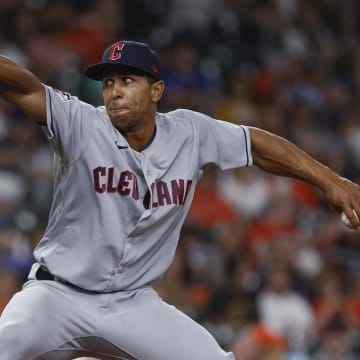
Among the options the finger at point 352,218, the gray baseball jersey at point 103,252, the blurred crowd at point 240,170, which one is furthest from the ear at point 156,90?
the blurred crowd at point 240,170

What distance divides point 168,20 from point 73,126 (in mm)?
6655

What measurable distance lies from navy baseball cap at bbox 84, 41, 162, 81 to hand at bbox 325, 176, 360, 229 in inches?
37.6

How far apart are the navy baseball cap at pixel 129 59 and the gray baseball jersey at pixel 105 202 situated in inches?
6.9

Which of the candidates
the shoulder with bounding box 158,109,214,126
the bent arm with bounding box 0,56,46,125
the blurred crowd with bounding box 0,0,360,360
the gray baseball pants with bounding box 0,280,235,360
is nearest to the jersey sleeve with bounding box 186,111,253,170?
the shoulder with bounding box 158,109,214,126

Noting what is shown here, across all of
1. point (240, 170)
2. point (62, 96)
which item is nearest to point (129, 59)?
point (62, 96)

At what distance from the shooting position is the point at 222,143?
14.6 ft

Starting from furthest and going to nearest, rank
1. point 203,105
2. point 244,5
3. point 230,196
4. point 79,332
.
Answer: point 244,5
point 203,105
point 230,196
point 79,332

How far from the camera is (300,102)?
10.9 m

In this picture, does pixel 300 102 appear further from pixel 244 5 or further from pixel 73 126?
pixel 73 126

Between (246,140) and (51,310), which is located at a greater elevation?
(246,140)

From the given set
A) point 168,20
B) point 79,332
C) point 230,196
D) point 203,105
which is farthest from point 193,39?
point 79,332

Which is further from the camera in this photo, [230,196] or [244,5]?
[244,5]

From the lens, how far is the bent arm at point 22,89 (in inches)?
144

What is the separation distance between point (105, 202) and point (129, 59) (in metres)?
0.62
